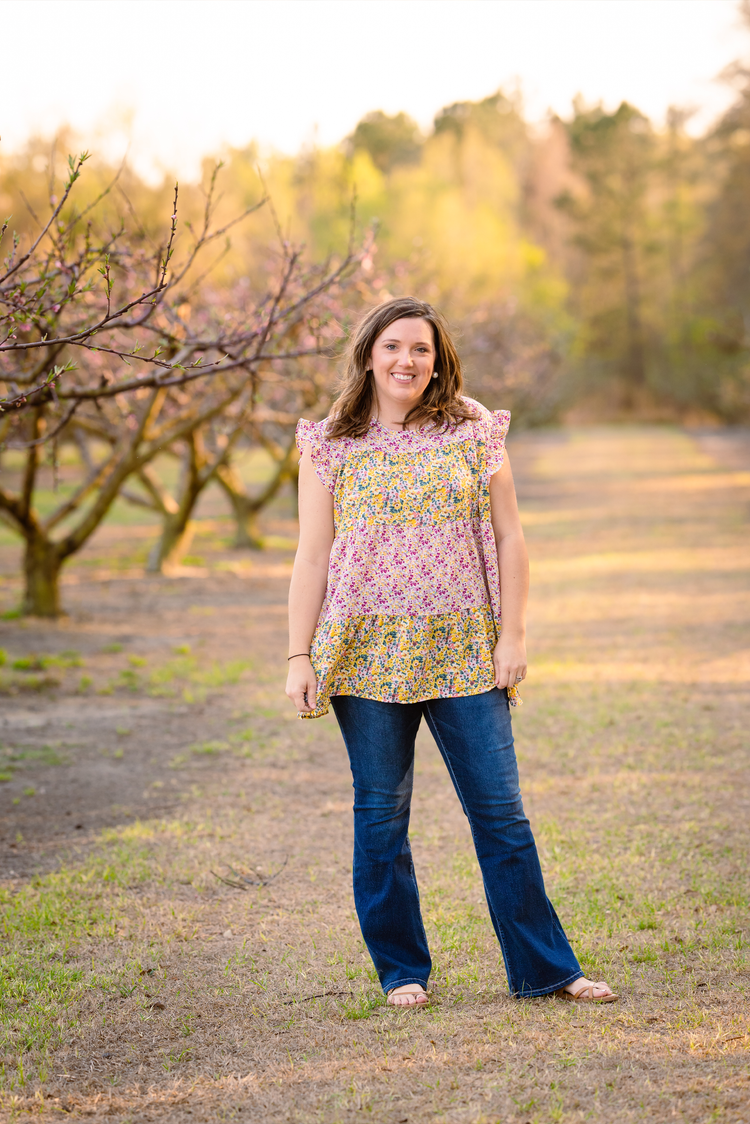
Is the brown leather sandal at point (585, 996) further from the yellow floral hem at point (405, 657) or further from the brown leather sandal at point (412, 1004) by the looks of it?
the yellow floral hem at point (405, 657)

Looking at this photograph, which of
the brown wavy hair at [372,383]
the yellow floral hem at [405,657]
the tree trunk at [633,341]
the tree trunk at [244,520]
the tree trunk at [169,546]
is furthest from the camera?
Answer: the tree trunk at [633,341]

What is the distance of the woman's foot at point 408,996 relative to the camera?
3.14m

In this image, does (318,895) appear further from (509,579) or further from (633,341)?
(633,341)

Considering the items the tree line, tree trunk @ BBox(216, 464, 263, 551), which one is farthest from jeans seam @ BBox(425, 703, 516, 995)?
tree trunk @ BBox(216, 464, 263, 551)

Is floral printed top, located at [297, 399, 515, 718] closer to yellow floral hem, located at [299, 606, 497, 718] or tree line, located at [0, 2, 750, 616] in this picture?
yellow floral hem, located at [299, 606, 497, 718]

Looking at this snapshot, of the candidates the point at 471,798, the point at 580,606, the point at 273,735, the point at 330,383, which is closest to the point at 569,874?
the point at 471,798

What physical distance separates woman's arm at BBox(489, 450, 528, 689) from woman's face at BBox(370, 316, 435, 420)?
325 mm

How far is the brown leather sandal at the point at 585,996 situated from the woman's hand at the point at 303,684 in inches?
41.9

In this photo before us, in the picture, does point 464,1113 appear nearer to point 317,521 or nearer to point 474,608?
point 474,608

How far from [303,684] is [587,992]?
3.81 ft

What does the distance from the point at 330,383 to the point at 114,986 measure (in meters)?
8.88

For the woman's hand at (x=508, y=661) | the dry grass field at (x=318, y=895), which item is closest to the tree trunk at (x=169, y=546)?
the dry grass field at (x=318, y=895)

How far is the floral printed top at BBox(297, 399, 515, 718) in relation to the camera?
2.94 meters

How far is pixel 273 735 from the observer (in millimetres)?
6613
